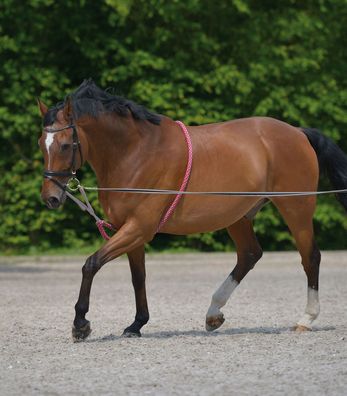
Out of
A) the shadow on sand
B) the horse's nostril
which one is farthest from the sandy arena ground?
the horse's nostril

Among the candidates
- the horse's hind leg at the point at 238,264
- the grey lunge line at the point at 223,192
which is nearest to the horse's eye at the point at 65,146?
the grey lunge line at the point at 223,192

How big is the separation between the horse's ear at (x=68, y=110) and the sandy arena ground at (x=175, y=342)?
5.55 ft

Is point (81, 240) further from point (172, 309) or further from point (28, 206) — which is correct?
point (172, 309)

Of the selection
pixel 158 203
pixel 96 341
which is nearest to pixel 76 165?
pixel 158 203

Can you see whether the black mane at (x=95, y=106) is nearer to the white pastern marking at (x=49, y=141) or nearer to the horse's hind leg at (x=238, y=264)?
the white pastern marking at (x=49, y=141)

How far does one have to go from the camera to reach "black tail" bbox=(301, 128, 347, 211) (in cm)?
903

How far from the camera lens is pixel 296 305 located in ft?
34.5

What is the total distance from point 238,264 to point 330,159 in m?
1.28

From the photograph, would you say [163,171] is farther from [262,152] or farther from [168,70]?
[168,70]

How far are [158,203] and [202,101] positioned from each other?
949 centimetres

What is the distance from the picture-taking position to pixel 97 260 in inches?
299

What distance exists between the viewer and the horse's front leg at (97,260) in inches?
300

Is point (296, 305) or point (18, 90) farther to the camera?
point (18, 90)

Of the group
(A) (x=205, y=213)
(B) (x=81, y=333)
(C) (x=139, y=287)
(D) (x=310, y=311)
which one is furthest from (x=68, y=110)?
(D) (x=310, y=311)
